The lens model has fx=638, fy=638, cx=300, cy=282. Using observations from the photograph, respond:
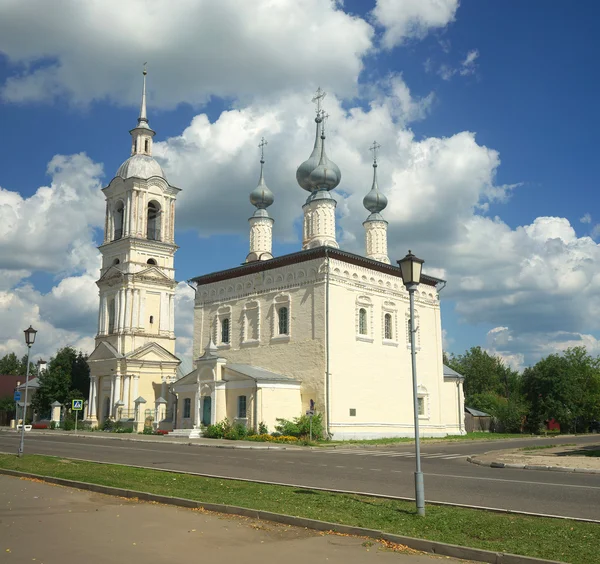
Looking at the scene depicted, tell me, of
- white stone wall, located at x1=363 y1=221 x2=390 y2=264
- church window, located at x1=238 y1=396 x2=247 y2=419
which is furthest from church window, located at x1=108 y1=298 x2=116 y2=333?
white stone wall, located at x1=363 y1=221 x2=390 y2=264

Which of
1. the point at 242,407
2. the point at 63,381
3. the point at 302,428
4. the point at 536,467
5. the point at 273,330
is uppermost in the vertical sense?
the point at 273,330

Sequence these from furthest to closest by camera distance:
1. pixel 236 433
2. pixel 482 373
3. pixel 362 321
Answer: pixel 482 373, pixel 362 321, pixel 236 433

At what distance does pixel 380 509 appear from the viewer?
32.7ft

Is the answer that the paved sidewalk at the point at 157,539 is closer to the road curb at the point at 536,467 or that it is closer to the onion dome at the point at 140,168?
the road curb at the point at 536,467

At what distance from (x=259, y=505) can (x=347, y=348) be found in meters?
25.9

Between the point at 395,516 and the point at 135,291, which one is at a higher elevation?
the point at 135,291

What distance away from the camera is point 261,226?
4403 centimetres

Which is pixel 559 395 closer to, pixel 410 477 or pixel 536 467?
pixel 536 467

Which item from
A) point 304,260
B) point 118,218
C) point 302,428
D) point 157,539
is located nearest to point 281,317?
point 304,260

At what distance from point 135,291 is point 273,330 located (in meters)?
15.5

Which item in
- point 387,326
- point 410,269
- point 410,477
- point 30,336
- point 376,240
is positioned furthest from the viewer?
point 376,240

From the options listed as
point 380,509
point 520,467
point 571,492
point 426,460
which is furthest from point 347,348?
point 380,509

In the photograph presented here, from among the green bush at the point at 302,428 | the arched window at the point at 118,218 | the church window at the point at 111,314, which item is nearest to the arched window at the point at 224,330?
the green bush at the point at 302,428

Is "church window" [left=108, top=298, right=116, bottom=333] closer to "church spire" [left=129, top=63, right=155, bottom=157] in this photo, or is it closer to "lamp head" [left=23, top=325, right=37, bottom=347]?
"church spire" [left=129, top=63, right=155, bottom=157]
